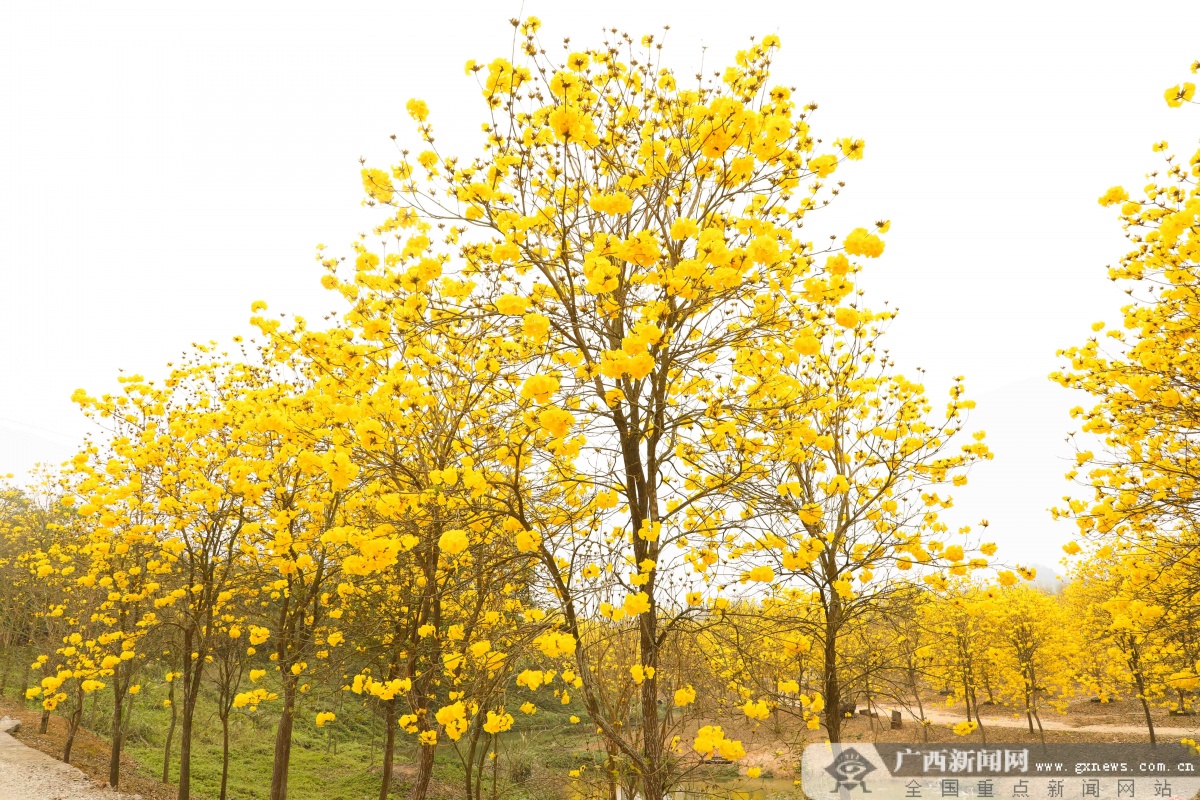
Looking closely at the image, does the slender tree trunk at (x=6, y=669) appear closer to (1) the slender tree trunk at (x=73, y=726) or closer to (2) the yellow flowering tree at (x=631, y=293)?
(1) the slender tree trunk at (x=73, y=726)

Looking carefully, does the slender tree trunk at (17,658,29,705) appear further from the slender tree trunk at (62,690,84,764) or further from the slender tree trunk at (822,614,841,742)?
the slender tree trunk at (822,614,841,742)

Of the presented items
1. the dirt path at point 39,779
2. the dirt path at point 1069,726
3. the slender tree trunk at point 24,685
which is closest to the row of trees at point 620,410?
the dirt path at point 39,779

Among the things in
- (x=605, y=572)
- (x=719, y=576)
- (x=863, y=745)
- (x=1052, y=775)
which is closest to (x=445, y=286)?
(x=605, y=572)

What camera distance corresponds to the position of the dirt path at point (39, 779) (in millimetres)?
11633

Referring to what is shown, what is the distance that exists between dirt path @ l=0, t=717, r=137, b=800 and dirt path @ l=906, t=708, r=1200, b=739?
23.5m

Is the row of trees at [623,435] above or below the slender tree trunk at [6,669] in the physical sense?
above

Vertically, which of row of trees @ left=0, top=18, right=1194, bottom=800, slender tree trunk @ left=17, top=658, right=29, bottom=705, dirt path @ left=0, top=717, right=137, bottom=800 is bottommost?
dirt path @ left=0, top=717, right=137, bottom=800

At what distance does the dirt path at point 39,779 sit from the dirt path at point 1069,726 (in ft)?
77.2

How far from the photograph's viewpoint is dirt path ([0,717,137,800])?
→ 458 inches

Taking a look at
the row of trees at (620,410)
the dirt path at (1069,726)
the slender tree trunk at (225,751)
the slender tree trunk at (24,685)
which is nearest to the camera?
the row of trees at (620,410)

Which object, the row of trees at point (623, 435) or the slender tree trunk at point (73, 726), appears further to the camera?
the slender tree trunk at point (73, 726)

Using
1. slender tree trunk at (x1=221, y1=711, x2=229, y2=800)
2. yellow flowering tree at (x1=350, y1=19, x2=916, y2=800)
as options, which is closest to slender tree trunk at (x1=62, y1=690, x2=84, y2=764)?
slender tree trunk at (x1=221, y1=711, x2=229, y2=800)

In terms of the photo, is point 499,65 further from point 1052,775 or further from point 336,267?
point 1052,775

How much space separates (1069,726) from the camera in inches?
1015
